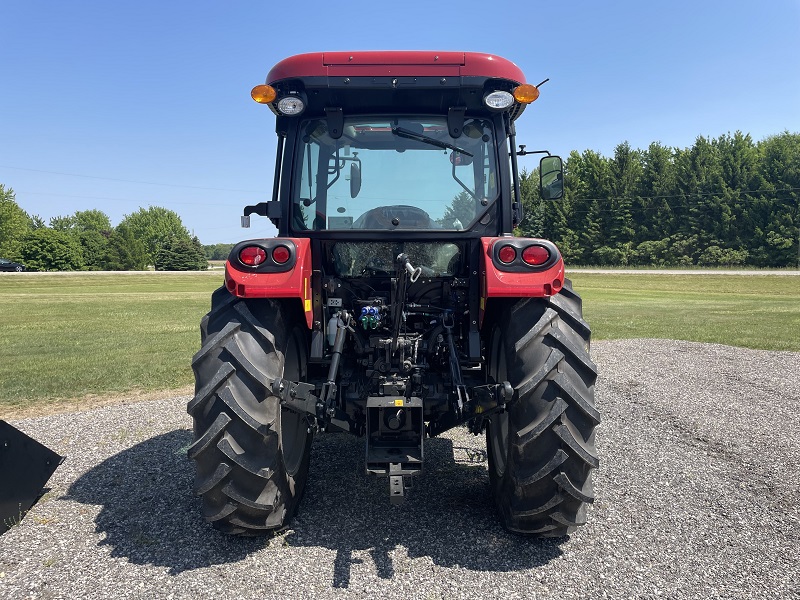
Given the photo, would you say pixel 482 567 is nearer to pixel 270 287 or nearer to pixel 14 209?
pixel 270 287

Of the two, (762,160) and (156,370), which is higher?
(762,160)

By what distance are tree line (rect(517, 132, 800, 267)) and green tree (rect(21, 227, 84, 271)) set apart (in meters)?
46.3

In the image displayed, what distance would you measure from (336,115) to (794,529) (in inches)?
146

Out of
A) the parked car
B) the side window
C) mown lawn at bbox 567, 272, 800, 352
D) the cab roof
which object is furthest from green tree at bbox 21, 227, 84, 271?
the cab roof

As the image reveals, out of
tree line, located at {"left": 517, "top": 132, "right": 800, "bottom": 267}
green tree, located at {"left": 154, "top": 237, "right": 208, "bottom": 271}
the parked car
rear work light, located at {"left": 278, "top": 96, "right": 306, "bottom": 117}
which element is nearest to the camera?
rear work light, located at {"left": 278, "top": 96, "right": 306, "bottom": 117}

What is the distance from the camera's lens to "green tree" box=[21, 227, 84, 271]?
55719 millimetres

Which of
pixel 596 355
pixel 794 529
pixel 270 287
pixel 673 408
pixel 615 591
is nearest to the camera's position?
pixel 615 591

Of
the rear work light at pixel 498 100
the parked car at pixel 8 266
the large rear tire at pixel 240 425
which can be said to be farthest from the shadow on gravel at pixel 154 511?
the parked car at pixel 8 266

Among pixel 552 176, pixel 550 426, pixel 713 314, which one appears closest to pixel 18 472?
pixel 550 426

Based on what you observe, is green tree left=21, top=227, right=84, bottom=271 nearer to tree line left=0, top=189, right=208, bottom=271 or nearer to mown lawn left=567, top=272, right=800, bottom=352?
tree line left=0, top=189, right=208, bottom=271

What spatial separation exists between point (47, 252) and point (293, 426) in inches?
2491

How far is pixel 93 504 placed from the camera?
3582 millimetres

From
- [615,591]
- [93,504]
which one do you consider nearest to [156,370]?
[93,504]

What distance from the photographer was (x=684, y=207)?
52531 mm
